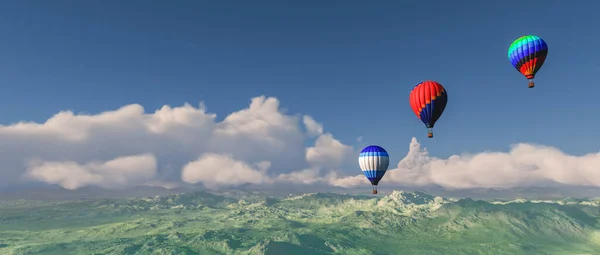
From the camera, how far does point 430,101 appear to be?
13862cm

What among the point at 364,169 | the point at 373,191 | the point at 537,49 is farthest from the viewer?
the point at 364,169

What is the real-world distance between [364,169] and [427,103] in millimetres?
54104

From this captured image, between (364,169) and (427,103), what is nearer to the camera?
(427,103)

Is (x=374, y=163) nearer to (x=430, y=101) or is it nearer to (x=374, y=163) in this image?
(x=374, y=163)

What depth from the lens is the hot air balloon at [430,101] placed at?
139m

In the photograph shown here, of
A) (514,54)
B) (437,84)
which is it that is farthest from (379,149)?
(514,54)

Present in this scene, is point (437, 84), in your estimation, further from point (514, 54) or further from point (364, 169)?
point (364, 169)

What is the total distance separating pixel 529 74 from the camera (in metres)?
134

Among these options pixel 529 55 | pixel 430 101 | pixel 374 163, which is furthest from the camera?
pixel 374 163

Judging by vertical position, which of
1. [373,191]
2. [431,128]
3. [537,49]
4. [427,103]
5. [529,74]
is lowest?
[373,191]

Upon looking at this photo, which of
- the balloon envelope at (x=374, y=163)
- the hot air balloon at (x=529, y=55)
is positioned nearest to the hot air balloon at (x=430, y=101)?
the hot air balloon at (x=529, y=55)

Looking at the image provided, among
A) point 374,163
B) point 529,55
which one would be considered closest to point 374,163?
point 374,163

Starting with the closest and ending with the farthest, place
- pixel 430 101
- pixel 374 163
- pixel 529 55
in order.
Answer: pixel 529 55 → pixel 430 101 → pixel 374 163

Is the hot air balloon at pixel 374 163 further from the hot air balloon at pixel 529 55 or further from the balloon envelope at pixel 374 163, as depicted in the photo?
the hot air balloon at pixel 529 55
